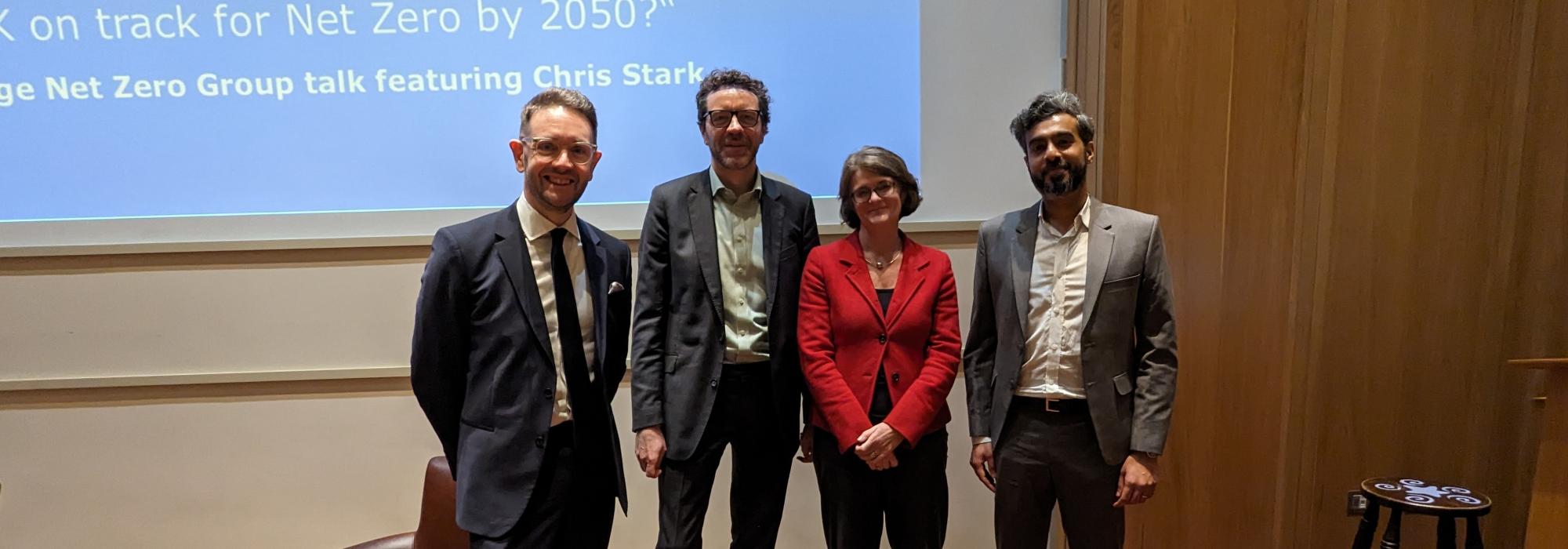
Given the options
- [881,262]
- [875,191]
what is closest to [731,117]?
[875,191]

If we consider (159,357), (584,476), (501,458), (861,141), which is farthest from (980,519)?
(159,357)

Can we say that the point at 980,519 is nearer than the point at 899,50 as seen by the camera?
No

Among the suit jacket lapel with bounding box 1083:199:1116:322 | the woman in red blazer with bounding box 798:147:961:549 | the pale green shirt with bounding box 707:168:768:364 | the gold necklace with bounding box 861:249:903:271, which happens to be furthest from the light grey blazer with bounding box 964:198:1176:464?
the pale green shirt with bounding box 707:168:768:364

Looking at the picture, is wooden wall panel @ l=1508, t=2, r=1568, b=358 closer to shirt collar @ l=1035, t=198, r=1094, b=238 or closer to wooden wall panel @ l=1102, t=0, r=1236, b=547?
wooden wall panel @ l=1102, t=0, r=1236, b=547

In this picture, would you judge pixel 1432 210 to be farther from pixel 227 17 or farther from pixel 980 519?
pixel 227 17

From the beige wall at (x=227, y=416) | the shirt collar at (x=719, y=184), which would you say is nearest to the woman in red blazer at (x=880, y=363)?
the shirt collar at (x=719, y=184)

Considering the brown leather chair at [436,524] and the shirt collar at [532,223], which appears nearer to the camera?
the shirt collar at [532,223]

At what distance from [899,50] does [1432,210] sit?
5.76 feet

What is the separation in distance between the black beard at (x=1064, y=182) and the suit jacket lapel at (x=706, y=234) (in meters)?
Result: 0.78

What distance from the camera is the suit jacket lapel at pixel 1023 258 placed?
177 centimetres

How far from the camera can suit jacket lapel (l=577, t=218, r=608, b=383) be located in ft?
5.32

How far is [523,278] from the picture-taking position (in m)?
1.54

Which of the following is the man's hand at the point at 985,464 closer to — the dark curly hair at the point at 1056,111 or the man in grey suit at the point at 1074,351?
the man in grey suit at the point at 1074,351

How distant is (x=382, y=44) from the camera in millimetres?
Answer: 2357
